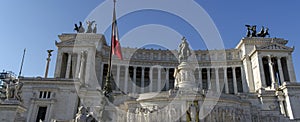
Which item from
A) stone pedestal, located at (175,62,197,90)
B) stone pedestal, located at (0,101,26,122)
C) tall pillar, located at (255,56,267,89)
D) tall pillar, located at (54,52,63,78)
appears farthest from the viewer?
tall pillar, located at (54,52,63,78)

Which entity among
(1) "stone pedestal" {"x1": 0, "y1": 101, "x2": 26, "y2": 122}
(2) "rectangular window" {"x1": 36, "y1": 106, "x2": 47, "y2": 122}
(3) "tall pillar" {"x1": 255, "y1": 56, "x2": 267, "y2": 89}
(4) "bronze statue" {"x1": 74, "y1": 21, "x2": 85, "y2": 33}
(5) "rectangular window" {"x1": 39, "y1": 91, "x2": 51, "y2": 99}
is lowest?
(2) "rectangular window" {"x1": 36, "y1": 106, "x2": 47, "y2": 122}

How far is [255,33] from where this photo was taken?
64.2 m

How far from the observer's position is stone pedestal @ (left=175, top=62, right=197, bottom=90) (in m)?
34.2

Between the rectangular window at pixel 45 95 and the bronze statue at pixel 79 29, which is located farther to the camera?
the bronze statue at pixel 79 29

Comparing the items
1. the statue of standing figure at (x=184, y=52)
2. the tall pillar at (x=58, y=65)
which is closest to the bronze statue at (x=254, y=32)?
the statue of standing figure at (x=184, y=52)

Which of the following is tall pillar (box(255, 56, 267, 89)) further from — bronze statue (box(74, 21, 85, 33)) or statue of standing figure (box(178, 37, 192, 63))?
bronze statue (box(74, 21, 85, 33))

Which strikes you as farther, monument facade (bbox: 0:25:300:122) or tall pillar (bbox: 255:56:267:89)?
tall pillar (bbox: 255:56:267:89)

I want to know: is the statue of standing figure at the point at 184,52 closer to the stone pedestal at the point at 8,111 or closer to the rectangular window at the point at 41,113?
the rectangular window at the point at 41,113

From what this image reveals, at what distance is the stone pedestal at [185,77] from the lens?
34231 mm

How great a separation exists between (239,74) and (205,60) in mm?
8848

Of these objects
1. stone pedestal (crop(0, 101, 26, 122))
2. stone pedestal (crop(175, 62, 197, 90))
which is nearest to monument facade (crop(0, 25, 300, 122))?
stone pedestal (crop(175, 62, 197, 90))

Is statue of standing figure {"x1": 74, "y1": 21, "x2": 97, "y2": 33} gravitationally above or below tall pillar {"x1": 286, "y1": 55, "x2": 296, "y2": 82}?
above

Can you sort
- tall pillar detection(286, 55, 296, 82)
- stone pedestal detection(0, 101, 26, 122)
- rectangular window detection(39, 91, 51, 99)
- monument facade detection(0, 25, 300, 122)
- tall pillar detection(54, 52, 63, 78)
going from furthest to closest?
tall pillar detection(286, 55, 296, 82)
tall pillar detection(54, 52, 63, 78)
rectangular window detection(39, 91, 51, 99)
monument facade detection(0, 25, 300, 122)
stone pedestal detection(0, 101, 26, 122)

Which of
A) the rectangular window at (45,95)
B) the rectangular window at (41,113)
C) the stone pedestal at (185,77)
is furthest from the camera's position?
the rectangular window at (45,95)
